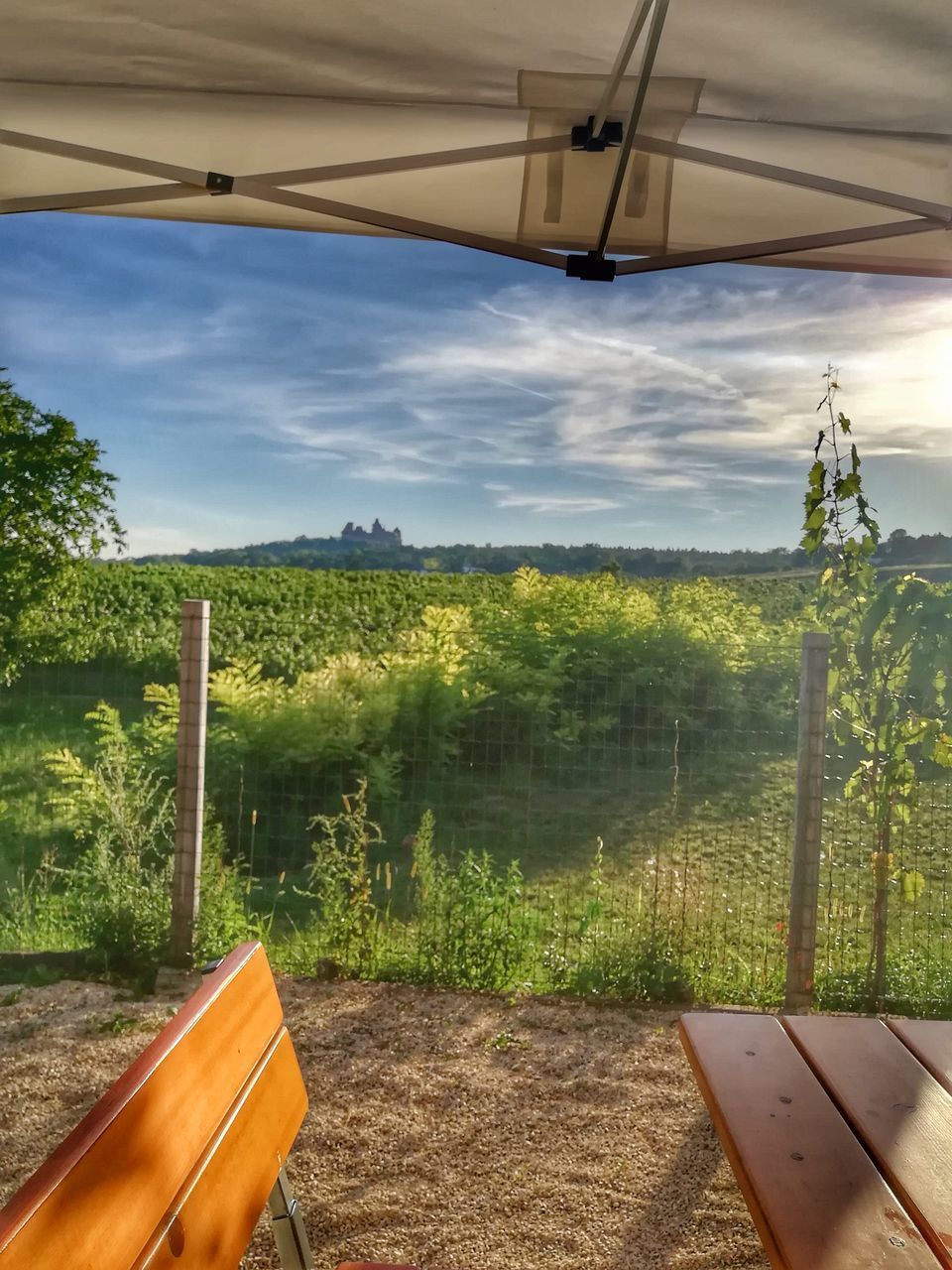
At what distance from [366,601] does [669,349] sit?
3.09m

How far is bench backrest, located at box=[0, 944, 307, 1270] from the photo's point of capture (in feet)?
2.75

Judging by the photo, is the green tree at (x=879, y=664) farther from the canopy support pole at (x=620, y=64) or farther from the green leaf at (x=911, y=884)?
the canopy support pole at (x=620, y=64)

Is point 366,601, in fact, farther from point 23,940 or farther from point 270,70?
point 270,70

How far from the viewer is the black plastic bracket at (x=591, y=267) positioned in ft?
7.09

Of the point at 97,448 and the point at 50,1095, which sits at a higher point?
the point at 97,448

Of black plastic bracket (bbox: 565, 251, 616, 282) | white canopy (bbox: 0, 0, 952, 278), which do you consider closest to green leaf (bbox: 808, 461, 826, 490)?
white canopy (bbox: 0, 0, 952, 278)

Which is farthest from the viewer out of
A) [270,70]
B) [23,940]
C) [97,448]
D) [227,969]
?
[97,448]

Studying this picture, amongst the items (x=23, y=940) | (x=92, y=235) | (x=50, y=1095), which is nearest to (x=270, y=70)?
(x=50, y=1095)

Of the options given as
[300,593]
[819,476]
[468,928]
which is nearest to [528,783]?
[468,928]

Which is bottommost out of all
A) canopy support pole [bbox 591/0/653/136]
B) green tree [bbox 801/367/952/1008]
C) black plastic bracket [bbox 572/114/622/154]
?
green tree [bbox 801/367/952/1008]

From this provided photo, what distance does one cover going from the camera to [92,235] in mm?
8125

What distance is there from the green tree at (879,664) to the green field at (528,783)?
5.5 inches

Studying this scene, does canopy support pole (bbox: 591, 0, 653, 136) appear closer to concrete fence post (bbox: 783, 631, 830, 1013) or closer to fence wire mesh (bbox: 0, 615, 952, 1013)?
concrete fence post (bbox: 783, 631, 830, 1013)

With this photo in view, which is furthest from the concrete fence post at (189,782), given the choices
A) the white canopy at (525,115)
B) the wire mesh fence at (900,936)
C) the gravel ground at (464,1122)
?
the wire mesh fence at (900,936)
